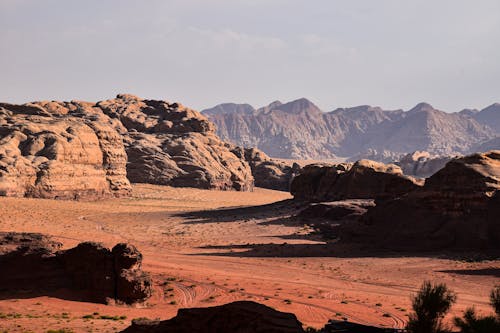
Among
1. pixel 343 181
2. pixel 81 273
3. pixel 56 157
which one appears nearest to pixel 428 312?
pixel 81 273

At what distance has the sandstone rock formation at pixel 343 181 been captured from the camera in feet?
176

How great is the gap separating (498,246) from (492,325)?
23260mm

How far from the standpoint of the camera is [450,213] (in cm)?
3397

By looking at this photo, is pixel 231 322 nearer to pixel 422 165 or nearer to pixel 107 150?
pixel 107 150

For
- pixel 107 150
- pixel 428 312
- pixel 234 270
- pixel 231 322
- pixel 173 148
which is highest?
pixel 173 148

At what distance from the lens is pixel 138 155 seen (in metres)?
79.2

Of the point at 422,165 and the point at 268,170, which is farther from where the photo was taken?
the point at 422,165

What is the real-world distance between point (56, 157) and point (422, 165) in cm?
9240

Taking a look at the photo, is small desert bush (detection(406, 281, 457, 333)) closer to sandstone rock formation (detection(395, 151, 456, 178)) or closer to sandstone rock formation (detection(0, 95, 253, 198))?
sandstone rock formation (detection(0, 95, 253, 198))

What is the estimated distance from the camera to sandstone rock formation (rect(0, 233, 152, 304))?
20.5m

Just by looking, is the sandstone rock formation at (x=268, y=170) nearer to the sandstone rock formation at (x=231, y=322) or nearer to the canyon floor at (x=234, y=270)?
the canyon floor at (x=234, y=270)

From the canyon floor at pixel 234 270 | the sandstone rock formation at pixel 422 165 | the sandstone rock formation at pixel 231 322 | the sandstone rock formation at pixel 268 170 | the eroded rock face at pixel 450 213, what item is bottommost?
the canyon floor at pixel 234 270

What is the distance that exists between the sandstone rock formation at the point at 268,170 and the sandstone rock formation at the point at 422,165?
1251 inches

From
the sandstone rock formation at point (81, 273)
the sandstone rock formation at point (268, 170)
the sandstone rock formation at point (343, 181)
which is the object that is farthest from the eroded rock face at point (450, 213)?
the sandstone rock formation at point (268, 170)
